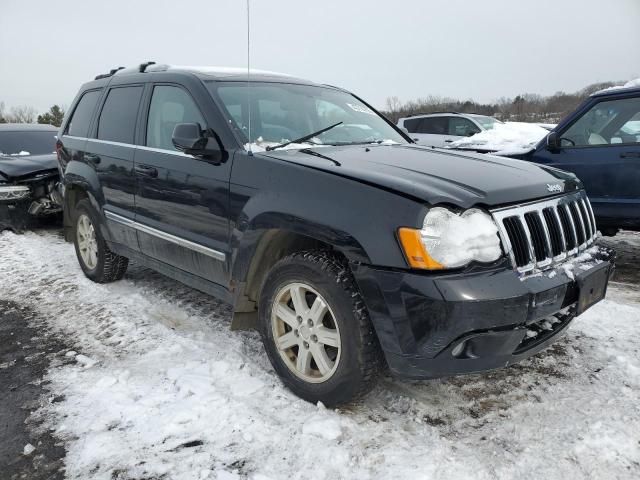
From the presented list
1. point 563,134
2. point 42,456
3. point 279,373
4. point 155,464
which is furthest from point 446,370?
point 563,134

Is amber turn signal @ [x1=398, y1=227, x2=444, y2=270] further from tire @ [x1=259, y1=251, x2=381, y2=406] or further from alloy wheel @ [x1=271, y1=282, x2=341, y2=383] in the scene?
alloy wheel @ [x1=271, y1=282, x2=341, y2=383]

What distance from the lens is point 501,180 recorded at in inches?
99.8

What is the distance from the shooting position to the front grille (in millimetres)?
2279

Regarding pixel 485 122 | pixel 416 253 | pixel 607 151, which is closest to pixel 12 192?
pixel 416 253

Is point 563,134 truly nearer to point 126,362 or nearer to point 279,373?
point 279,373

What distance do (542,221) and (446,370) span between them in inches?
35.1

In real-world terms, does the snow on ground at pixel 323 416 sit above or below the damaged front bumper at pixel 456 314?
below

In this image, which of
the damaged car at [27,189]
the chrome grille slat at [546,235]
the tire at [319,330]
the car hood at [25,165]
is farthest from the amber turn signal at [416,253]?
the car hood at [25,165]

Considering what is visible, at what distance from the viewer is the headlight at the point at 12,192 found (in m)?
6.84

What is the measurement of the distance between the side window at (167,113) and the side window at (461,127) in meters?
8.82

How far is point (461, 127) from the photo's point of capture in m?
11.4

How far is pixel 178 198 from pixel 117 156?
3.52ft

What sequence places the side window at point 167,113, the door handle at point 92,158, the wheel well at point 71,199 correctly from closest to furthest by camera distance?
the side window at point 167,113
the door handle at point 92,158
the wheel well at point 71,199

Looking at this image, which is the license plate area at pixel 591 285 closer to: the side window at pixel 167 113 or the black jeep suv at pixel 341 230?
the black jeep suv at pixel 341 230
